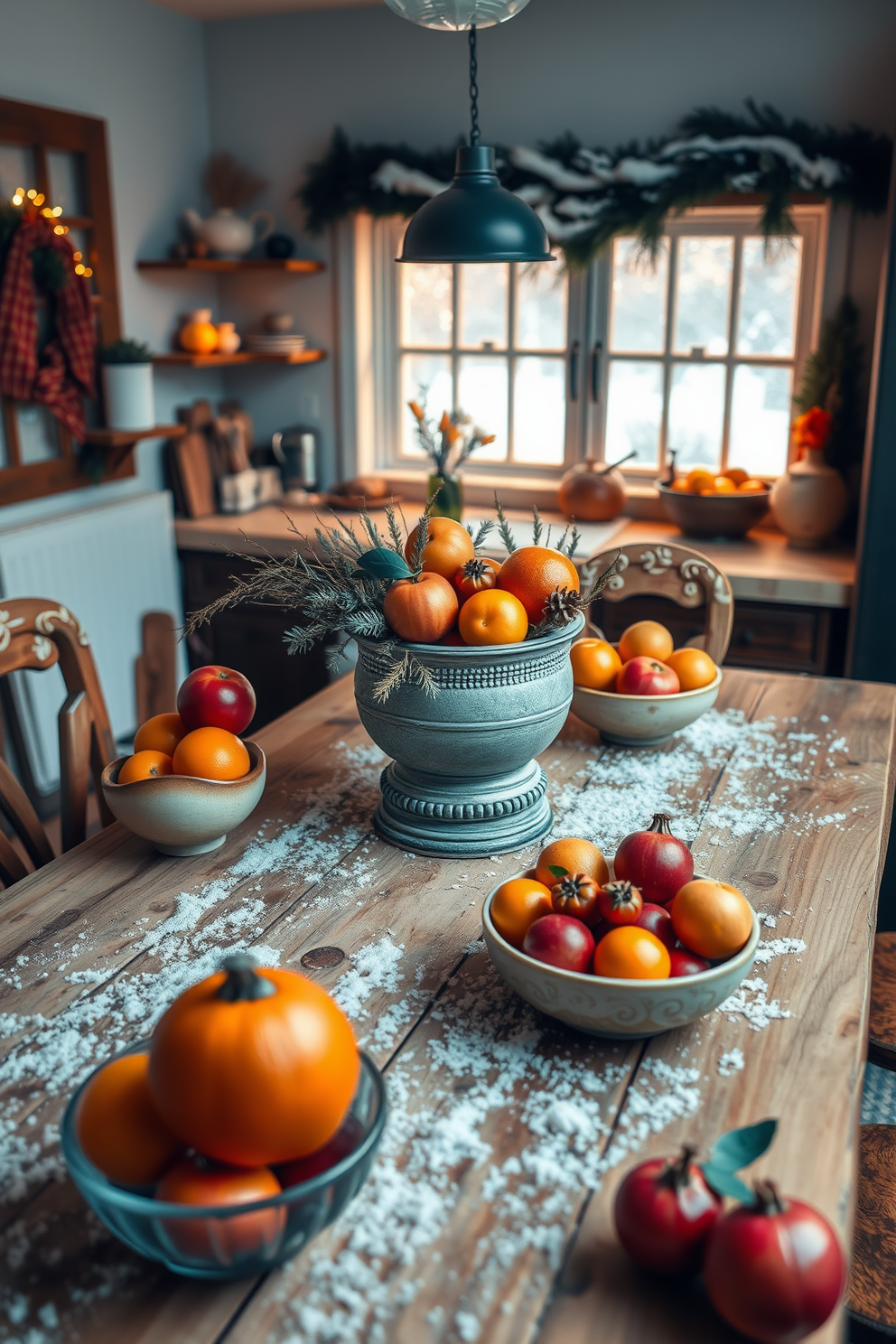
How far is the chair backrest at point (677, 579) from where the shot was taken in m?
2.12

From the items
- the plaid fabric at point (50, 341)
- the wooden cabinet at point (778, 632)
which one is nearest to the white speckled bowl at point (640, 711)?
the wooden cabinet at point (778, 632)

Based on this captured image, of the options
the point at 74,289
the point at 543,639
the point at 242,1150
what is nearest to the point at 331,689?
the point at 543,639

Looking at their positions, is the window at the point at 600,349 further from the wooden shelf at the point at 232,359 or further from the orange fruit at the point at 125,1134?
the orange fruit at the point at 125,1134

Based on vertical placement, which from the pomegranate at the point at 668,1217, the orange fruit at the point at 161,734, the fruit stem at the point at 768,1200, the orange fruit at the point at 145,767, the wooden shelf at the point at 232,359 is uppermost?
the wooden shelf at the point at 232,359

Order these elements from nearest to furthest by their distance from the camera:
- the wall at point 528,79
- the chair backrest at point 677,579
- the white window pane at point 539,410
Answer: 1. the chair backrest at point 677,579
2. the wall at point 528,79
3. the white window pane at point 539,410

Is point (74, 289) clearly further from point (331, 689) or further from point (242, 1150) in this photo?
point (242, 1150)

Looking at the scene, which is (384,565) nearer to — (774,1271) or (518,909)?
(518,909)

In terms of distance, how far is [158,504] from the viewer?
349 cm

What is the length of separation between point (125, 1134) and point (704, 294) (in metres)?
3.14

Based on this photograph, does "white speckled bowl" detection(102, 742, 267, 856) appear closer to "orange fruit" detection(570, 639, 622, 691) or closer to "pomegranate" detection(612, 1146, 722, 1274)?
"orange fruit" detection(570, 639, 622, 691)

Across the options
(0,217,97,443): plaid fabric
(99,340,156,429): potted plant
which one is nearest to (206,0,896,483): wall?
(99,340,156,429): potted plant

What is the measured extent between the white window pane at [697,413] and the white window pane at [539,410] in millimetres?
372

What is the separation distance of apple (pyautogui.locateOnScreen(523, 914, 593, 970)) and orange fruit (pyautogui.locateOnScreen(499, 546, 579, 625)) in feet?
1.57

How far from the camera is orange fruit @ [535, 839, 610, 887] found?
113cm
